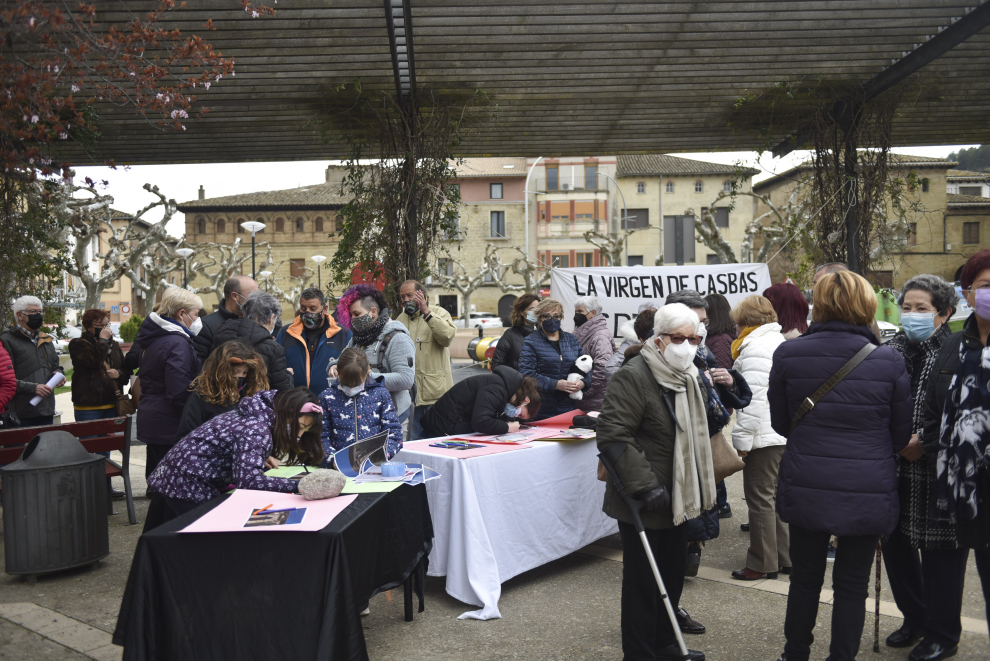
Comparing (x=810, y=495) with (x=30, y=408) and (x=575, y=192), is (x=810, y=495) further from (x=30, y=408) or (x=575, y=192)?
(x=575, y=192)

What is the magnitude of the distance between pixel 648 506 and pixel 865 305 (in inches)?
50.9

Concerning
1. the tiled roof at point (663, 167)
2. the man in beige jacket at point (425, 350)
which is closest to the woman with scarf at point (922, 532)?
the man in beige jacket at point (425, 350)

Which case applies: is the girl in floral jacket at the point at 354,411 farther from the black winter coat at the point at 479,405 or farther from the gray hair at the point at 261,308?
the gray hair at the point at 261,308

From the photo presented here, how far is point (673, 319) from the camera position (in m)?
3.66

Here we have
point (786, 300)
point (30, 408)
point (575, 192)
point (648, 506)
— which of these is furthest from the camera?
point (575, 192)

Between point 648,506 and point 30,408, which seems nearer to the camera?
point 648,506

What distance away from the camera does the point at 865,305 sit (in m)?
3.42

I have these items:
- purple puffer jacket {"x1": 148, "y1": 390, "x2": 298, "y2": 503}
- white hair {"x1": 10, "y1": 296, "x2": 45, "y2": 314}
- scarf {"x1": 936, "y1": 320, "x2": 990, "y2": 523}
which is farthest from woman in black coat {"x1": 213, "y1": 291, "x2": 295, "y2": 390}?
scarf {"x1": 936, "y1": 320, "x2": 990, "y2": 523}

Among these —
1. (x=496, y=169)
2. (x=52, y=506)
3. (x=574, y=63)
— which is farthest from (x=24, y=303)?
(x=496, y=169)

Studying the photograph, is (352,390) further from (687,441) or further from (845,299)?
(845,299)

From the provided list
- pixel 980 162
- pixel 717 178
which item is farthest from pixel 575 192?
pixel 980 162

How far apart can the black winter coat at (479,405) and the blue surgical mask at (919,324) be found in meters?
2.37

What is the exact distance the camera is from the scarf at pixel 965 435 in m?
3.04

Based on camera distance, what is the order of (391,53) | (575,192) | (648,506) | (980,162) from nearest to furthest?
1. (648,506)
2. (391,53)
3. (575,192)
4. (980,162)
